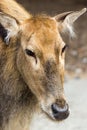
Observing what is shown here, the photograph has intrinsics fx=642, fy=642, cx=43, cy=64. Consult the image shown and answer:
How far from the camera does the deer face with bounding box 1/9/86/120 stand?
6.05 metres

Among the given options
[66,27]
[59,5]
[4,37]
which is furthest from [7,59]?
[59,5]

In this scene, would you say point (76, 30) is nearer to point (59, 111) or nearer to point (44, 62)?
point (44, 62)

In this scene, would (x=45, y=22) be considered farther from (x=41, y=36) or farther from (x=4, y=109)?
(x=4, y=109)

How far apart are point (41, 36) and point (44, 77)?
426mm

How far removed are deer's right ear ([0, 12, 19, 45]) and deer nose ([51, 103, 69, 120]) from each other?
40.6 inches

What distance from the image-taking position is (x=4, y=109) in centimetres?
696

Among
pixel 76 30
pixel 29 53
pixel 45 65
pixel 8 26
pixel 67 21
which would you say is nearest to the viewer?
pixel 45 65

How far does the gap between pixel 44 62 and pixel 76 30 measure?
8.41 meters

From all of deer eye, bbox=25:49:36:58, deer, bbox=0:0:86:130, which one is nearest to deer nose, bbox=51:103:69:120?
deer, bbox=0:0:86:130

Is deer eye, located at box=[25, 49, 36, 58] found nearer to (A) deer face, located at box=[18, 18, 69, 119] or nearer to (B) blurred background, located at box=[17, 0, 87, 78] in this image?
(A) deer face, located at box=[18, 18, 69, 119]

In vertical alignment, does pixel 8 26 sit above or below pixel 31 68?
above

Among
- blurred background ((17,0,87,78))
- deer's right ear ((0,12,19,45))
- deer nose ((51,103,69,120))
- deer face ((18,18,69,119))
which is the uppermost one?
deer's right ear ((0,12,19,45))

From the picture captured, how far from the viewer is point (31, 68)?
6.32 meters

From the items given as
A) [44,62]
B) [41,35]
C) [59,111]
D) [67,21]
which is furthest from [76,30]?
[59,111]
